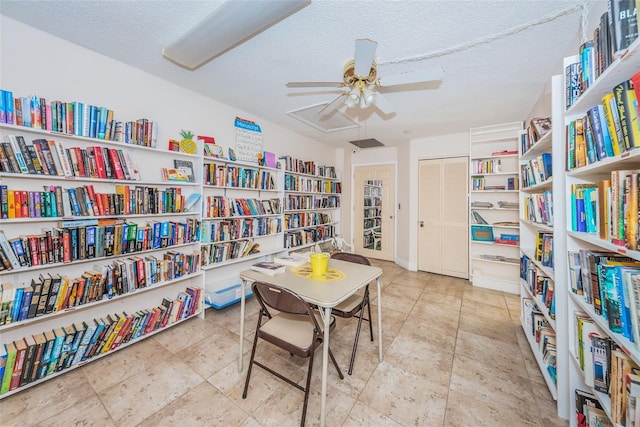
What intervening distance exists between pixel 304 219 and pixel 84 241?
295 centimetres

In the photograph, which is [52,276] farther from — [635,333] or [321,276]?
[635,333]

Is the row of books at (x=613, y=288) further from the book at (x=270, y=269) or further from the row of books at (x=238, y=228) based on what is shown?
the row of books at (x=238, y=228)

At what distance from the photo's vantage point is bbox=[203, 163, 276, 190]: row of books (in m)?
2.75

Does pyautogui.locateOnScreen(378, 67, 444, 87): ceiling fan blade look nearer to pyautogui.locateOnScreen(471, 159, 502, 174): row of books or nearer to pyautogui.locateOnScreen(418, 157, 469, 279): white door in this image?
pyautogui.locateOnScreen(471, 159, 502, 174): row of books

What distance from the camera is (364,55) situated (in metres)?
1.48

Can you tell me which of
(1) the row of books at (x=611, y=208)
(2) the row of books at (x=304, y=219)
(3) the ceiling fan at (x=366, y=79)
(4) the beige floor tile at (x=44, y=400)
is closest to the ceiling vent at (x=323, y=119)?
(3) the ceiling fan at (x=366, y=79)

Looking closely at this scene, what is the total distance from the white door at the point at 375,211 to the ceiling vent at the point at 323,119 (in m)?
1.62

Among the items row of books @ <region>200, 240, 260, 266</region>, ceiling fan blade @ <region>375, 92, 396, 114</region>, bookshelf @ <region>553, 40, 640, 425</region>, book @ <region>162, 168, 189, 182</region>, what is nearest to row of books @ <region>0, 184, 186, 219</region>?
book @ <region>162, 168, 189, 182</region>

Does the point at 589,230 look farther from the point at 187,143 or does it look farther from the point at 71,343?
the point at 71,343

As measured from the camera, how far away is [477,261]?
3727 millimetres

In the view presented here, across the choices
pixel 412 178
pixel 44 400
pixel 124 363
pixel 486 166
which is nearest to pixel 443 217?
pixel 412 178

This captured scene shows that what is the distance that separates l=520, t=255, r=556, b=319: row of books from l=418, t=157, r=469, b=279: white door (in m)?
1.75

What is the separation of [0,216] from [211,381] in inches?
69.8

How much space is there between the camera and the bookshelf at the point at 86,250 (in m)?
1.61
